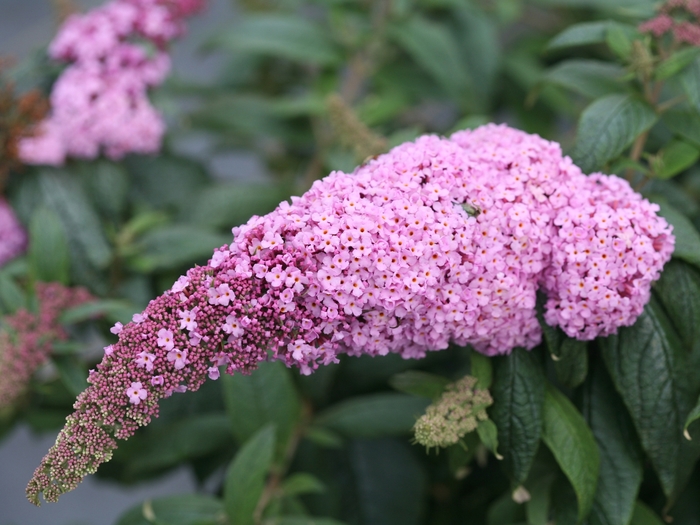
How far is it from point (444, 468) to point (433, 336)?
3.12 ft

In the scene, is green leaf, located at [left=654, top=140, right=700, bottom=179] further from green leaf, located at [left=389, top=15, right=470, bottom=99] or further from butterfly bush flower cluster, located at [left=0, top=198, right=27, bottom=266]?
butterfly bush flower cluster, located at [left=0, top=198, right=27, bottom=266]

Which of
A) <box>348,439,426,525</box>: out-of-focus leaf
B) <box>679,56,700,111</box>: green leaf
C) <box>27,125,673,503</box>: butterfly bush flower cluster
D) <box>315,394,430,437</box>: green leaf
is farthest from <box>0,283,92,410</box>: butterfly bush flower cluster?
<box>679,56,700,111</box>: green leaf

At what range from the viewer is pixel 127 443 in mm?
1746

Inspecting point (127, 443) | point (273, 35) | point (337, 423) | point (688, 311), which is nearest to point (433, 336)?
point (688, 311)

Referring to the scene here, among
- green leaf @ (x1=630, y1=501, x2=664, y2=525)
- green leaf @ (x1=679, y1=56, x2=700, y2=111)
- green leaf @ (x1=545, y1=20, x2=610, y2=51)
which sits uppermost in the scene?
green leaf @ (x1=545, y1=20, x2=610, y2=51)

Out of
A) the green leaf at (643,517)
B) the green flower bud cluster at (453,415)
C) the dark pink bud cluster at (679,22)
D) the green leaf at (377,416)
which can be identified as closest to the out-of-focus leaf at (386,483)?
the green leaf at (377,416)

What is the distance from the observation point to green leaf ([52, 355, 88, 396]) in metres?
1.50

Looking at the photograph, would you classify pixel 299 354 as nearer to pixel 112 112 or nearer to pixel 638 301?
pixel 638 301

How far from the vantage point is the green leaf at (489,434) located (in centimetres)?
109

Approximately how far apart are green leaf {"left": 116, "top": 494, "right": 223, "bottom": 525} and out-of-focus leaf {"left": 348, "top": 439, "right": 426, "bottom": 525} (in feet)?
1.35

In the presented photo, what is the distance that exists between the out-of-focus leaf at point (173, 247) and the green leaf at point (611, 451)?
96cm

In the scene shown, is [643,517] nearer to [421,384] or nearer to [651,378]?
[651,378]

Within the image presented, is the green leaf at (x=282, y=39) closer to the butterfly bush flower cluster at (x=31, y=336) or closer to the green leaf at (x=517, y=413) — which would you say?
the butterfly bush flower cluster at (x=31, y=336)

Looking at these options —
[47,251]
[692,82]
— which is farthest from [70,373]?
[692,82]
